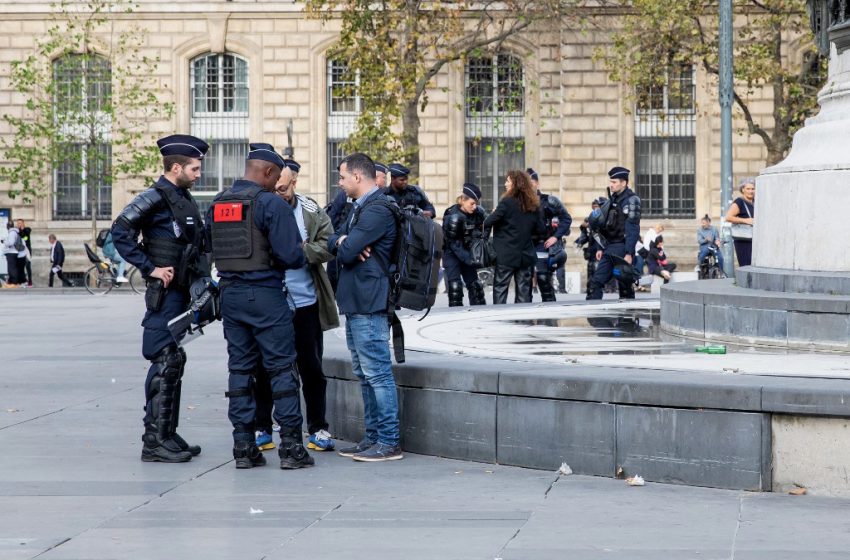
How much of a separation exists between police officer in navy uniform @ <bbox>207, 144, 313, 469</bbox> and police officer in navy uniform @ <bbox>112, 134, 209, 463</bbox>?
0.33m

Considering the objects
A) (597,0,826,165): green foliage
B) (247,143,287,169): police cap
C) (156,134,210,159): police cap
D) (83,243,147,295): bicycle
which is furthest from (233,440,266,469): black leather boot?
(83,243,147,295): bicycle

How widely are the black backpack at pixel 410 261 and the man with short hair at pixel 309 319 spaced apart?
0.58 m

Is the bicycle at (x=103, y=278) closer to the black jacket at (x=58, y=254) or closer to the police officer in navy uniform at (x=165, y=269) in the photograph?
the black jacket at (x=58, y=254)

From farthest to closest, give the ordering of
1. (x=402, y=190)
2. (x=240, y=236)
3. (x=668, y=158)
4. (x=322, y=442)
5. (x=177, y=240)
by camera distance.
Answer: (x=668, y=158), (x=402, y=190), (x=322, y=442), (x=177, y=240), (x=240, y=236)

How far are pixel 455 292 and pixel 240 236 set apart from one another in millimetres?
8918

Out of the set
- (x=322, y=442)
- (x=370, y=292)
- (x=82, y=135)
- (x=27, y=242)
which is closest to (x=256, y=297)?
(x=370, y=292)

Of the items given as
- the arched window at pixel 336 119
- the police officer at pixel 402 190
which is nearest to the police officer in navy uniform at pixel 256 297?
the police officer at pixel 402 190

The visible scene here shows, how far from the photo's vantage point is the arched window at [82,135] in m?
37.9

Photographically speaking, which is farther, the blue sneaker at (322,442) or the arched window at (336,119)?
the arched window at (336,119)

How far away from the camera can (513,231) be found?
16031mm

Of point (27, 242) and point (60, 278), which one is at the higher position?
point (27, 242)

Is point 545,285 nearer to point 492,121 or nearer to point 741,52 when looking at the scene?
point 741,52

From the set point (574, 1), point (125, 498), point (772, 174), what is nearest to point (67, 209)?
point (574, 1)

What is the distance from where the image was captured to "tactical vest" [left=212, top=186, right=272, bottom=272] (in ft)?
27.8
